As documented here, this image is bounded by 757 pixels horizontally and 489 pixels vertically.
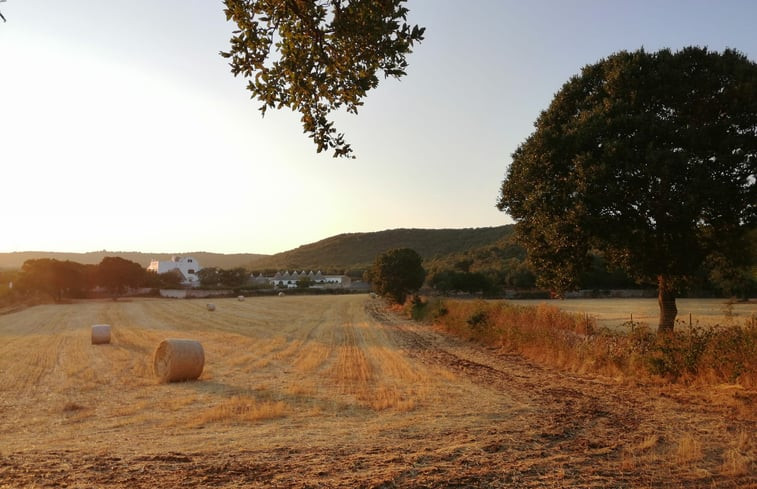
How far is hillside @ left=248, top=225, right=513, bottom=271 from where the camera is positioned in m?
126

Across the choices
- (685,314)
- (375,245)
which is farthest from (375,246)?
(685,314)

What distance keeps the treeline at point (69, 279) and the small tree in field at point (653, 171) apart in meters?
69.3

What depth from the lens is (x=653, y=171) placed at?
1352cm

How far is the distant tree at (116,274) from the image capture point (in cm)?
7531

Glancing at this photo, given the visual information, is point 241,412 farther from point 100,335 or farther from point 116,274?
point 116,274

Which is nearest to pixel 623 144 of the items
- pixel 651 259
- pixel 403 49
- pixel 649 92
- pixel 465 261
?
pixel 649 92

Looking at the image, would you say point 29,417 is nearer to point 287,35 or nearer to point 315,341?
point 287,35

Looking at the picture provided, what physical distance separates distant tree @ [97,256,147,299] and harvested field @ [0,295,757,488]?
207ft

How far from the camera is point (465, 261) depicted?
93688 mm

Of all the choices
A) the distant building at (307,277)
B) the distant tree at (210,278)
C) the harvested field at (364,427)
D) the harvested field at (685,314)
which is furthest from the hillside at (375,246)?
the harvested field at (364,427)

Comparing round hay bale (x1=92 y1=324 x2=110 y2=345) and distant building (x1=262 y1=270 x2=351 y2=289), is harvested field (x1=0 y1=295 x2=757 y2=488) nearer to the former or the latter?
round hay bale (x1=92 y1=324 x2=110 y2=345)

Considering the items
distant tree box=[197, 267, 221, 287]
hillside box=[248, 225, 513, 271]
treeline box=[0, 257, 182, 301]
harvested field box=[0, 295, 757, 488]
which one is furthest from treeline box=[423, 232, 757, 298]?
distant tree box=[197, 267, 221, 287]

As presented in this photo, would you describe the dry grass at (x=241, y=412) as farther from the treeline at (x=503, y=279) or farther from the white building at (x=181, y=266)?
the white building at (x=181, y=266)

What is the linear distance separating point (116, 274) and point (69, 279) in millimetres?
5861
